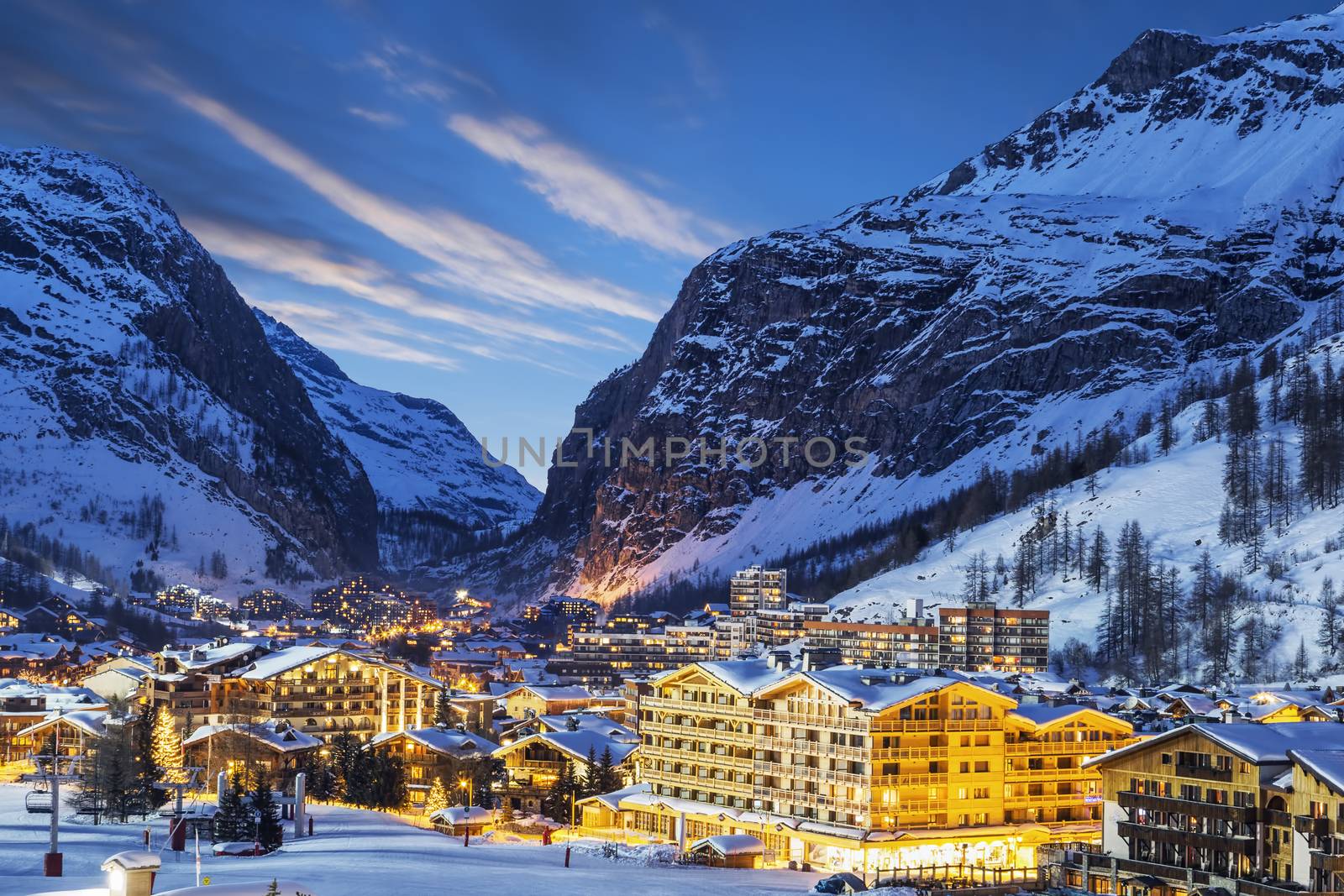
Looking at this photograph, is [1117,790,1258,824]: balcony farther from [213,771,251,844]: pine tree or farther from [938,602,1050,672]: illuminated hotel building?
[938,602,1050,672]: illuminated hotel building

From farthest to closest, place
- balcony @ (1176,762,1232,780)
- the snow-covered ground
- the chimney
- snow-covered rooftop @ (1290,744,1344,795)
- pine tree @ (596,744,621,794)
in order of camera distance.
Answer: pine tree @ (596,744,621,794) < the chimney < balcony @ (1176,762,1232,780) < snow-covered rooftop @ (1290,744,1344,795) < the snow-covered ground

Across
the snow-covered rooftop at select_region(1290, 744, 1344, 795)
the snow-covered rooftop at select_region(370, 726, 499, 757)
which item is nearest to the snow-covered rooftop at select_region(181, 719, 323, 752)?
the snow-covered rooftop at select_region(370, 726, 499, 757)

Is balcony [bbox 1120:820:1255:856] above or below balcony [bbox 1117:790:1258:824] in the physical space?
below

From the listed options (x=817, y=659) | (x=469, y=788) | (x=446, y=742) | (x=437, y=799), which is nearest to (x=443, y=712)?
(x=446, y=742)

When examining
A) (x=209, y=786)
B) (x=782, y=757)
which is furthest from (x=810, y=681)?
(x=209, y=786)

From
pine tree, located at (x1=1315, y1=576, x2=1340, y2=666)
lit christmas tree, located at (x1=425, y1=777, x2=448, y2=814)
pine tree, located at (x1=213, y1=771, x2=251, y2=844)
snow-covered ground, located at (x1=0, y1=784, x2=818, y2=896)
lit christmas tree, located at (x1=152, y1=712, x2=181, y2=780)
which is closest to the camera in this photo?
snow-covered ground, located at (x1=0, y1=784, x2=818, y2=896)

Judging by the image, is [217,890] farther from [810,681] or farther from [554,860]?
[810,681]

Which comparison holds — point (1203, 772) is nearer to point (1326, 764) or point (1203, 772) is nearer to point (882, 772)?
point (1326, 764)
